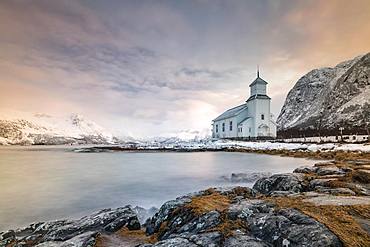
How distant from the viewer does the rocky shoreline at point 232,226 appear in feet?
11.6

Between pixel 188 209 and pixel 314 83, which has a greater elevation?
pixel 314 83

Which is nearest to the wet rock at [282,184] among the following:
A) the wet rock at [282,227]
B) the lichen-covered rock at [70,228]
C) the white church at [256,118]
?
the wet rock at [282,227]

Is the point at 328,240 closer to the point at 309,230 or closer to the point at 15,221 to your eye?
the point at 309,230

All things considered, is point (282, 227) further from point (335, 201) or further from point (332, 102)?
point (332, 102)

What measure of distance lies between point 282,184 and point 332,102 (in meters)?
131

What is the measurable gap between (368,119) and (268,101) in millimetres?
53259

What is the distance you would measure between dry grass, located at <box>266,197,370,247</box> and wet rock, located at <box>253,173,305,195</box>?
2.73 meters

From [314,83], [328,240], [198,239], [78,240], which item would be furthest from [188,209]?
[314,83]

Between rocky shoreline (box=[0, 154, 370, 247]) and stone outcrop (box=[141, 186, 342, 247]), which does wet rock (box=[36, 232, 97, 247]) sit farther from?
stone outcrop (box=[141, 186, 342, 247])

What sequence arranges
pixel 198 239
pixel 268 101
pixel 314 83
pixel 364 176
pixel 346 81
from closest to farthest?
pixel 198 239 < pixel 364 176 < pixel 268 101 < pixel 346 81 < pixel 314 83

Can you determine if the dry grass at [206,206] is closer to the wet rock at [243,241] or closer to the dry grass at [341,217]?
the wet rock at [243,241]

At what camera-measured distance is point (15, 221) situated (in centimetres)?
779

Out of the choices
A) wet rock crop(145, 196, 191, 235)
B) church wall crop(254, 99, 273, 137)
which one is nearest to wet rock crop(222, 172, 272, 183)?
wet rock crop(145, 196, 191, 235)

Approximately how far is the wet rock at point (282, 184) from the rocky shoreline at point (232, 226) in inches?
23.4
